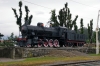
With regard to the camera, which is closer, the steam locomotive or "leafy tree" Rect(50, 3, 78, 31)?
the steam locomotive

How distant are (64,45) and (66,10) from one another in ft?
62.4

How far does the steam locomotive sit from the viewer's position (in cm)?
2842

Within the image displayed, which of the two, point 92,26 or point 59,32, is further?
point 92,26

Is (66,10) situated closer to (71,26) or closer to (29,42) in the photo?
(71,26)

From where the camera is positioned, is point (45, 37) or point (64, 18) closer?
point (45, 37)

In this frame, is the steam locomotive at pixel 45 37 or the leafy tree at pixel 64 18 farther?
the leafy tree at pixel 64 18

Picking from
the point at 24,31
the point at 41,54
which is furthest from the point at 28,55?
the point at 24,31

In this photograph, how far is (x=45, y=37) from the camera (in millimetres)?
30469

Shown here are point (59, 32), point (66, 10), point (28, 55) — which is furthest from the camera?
point (66, 10)

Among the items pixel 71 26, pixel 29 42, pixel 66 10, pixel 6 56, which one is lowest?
pixel 6 56

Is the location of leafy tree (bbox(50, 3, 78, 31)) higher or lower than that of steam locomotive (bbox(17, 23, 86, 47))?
higher

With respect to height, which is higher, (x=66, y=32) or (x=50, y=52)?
(x=66, y=32)

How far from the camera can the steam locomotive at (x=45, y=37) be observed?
93.2 feet

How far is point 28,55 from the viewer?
Result: 2581 cm
